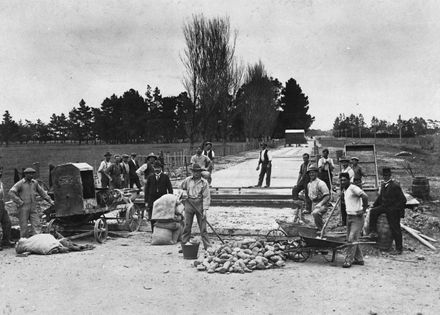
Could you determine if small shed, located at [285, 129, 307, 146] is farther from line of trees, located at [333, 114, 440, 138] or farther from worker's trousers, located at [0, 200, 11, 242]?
worker's trousers, located at [0, 200, 11, 242]

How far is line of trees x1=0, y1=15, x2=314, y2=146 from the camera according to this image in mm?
31234

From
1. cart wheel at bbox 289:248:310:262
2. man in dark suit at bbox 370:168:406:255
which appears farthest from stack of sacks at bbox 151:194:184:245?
man in dark suit at bbox 370:168:406:255

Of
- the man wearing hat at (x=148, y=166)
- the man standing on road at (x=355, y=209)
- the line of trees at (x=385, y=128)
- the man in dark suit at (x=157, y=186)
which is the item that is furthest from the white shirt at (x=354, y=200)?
the line of trees at (x=385, y=128)

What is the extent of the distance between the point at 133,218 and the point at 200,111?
2018 cm

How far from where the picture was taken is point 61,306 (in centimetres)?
600

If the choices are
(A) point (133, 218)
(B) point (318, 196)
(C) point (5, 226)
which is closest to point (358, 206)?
(B) point (318, 196)

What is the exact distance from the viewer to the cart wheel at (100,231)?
9.83 metres

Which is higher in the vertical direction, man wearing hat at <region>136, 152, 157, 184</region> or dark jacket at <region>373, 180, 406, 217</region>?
man wearing hat at <region>136, 152, 157, 184</region>

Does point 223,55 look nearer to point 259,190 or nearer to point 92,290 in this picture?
point 259,190

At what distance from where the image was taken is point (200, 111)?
3116cm

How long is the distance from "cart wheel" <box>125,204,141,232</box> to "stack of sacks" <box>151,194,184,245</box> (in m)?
1.44

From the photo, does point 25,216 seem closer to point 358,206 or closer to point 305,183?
point 305,183

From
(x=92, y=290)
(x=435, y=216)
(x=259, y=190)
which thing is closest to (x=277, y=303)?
(x=92, y=290)

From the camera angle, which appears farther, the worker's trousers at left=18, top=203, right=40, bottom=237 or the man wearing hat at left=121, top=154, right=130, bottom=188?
the man wearing hat at left=121, top=154, right=130, bottom=188
